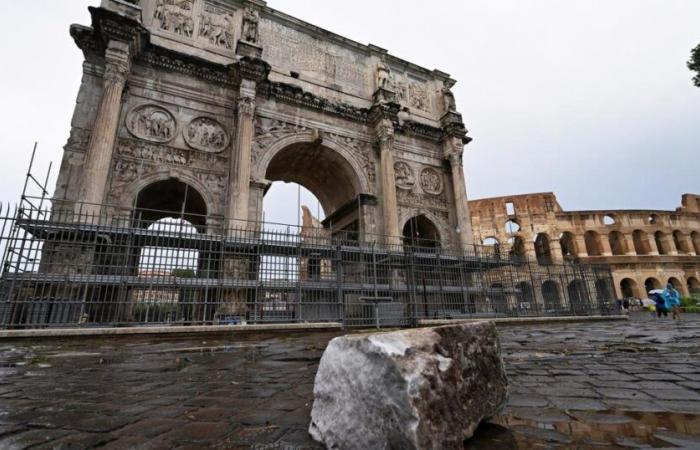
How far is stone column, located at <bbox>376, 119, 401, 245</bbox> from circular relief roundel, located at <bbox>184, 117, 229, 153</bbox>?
19.7 ft

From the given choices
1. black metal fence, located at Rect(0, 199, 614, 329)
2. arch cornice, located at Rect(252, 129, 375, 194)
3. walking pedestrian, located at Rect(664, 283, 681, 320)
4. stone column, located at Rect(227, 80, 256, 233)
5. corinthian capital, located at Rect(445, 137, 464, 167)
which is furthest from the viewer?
corinthian capital, located at Rect(445, 137, 464, 167)

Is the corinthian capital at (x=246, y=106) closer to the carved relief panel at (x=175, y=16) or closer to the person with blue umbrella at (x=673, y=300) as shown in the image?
the carved relief panel at (x=175, y=16)

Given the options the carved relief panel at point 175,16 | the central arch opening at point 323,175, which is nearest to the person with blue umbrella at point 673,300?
the central arch opening at point 323,175

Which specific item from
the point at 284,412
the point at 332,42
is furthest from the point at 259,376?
the point at 332,42

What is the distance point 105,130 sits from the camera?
29.6 ft

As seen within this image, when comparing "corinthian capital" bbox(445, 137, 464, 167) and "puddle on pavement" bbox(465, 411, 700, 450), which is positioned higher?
"corinthian capital" bbox(445, 137, 464, 167)

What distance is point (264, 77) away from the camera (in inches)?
459

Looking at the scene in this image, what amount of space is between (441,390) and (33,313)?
25.9 ft

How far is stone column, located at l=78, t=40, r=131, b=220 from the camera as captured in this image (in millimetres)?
8469

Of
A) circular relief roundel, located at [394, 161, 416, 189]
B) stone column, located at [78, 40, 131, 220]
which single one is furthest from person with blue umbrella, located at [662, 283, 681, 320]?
stone column, located at [78, 40, 131, 220]

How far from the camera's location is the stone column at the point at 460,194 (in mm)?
14220

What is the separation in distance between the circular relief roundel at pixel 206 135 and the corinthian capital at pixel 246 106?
102cm

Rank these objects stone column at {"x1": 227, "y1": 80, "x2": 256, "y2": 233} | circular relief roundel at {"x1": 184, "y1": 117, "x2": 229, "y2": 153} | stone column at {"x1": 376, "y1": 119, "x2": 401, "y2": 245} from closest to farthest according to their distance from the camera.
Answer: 1. stone column at {"x1": 227, "y1": 80, "x2": 256, "y2": 233}
2. circular relief roundel at {"x1": 184, "y1": 117, "x2": 229, "y2": 153}
3. stone column at {"x1": 376, "y1": 119, "x2": 401, "y2": 245}

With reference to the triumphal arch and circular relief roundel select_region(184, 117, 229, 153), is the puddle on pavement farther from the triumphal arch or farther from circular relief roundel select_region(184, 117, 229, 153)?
circular relief roundel select_region(184, 117, 229, 153)
